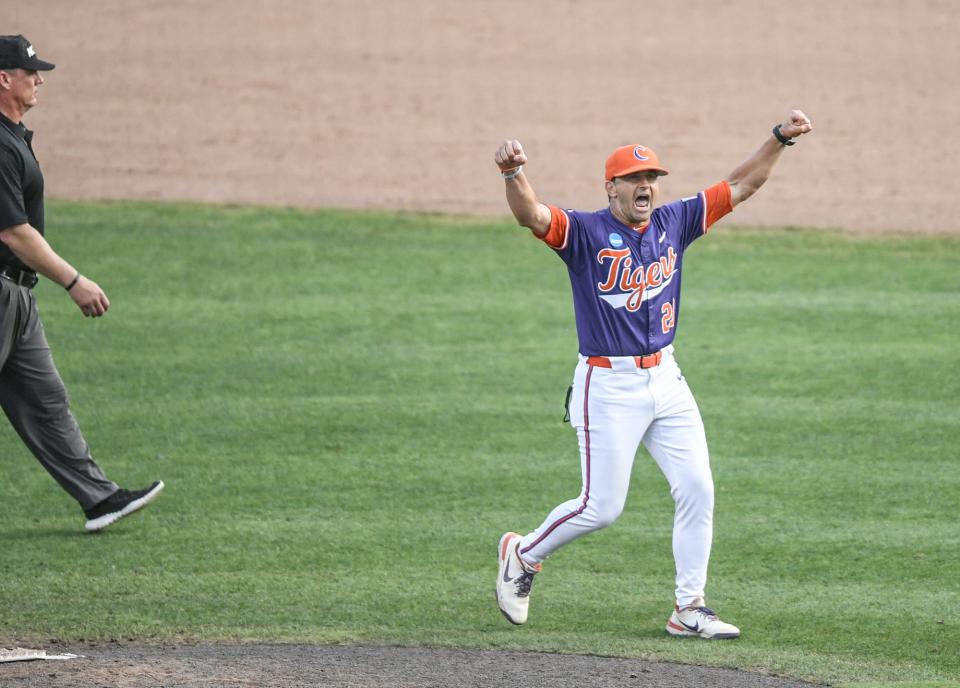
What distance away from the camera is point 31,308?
6.12 metres

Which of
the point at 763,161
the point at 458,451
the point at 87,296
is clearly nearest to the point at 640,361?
the point at 763,161

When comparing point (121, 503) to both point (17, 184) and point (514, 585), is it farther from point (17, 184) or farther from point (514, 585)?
point (514, 585)

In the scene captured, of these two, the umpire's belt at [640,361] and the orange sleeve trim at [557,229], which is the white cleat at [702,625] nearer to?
the umpire's belt at [640,361]

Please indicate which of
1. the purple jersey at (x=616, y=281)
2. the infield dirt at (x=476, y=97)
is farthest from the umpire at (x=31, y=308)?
the infield dirt at (x=476, y=97)

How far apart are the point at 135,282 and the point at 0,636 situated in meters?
6.52

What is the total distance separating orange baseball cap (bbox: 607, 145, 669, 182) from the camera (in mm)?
5531

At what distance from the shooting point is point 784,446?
26.4 feet

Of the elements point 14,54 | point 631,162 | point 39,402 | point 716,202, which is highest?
point 14,54

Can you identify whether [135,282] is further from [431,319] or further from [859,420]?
[859,420]

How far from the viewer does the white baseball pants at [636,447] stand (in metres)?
5.55

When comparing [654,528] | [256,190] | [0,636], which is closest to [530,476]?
[654,528]

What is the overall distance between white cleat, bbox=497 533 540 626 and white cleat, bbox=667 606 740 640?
0.61 m

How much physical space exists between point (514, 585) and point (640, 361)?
1.03 m

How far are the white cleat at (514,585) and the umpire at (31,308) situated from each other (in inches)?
71.3
